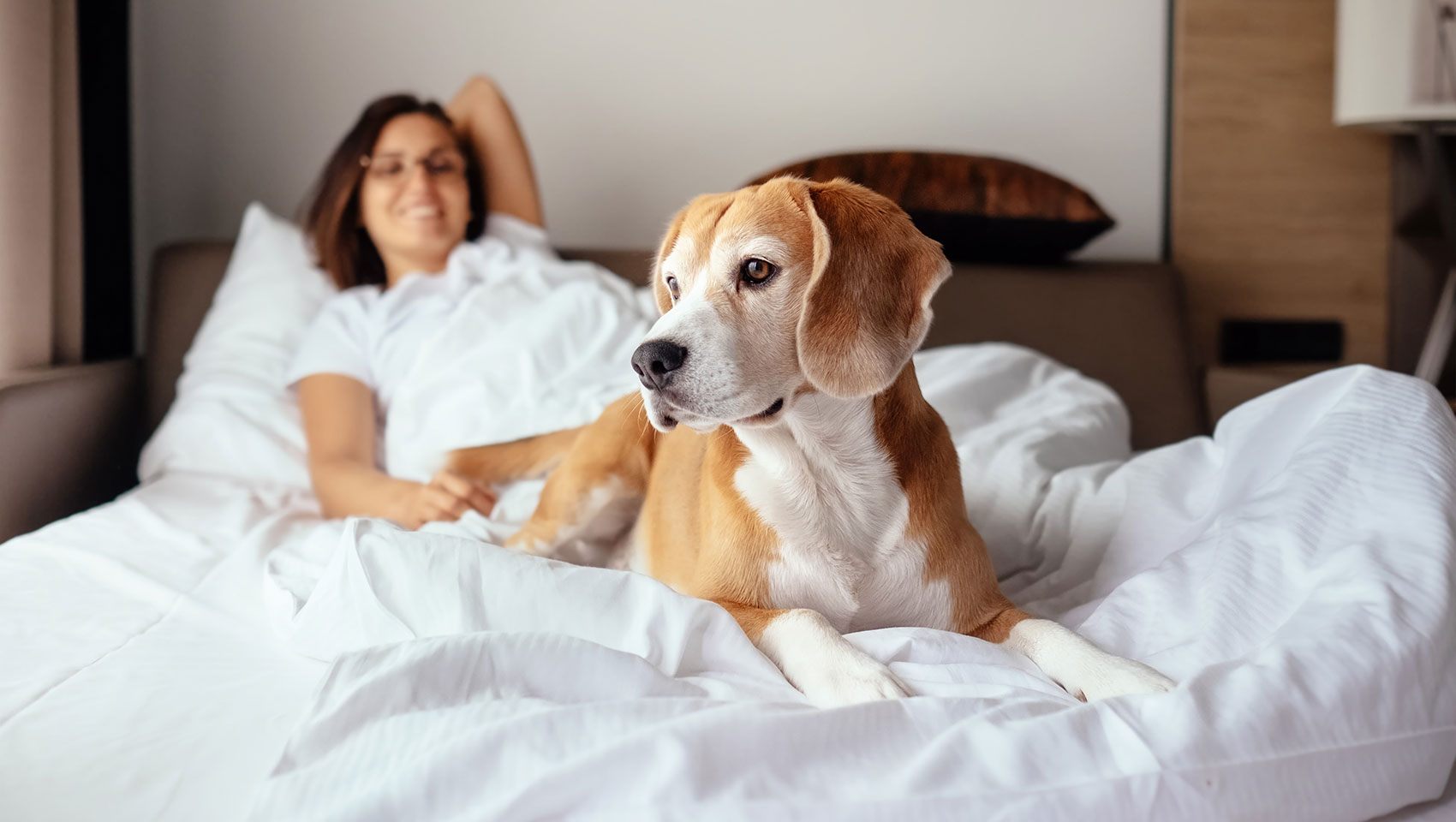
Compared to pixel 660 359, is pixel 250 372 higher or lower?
lower

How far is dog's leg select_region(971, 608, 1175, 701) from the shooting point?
2.90 ft

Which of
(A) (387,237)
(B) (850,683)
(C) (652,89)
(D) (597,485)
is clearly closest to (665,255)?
(D) (597,485)

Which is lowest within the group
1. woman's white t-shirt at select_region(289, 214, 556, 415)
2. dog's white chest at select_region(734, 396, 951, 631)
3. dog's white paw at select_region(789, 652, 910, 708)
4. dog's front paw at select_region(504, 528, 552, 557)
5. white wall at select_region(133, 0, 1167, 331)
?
dog's front paw at select_region(504, 528, 552, 557)

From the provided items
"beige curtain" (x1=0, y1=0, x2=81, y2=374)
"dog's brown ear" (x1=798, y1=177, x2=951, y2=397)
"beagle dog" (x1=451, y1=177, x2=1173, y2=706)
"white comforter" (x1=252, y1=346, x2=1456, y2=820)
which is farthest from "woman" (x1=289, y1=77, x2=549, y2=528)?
"dog's brown ear" (x1=798, y1=177, x2=951, y2=397)

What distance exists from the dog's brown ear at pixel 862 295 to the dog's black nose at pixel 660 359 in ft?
0.40

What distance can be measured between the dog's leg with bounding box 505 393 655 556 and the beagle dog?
0.28 metres

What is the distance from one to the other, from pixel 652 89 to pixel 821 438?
195cm

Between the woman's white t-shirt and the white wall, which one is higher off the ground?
the white wall

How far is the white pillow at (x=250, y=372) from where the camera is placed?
6.40 ft

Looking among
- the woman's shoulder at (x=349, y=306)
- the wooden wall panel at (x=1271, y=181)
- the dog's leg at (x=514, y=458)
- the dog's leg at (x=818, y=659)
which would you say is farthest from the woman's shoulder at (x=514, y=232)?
the wooden wall panel at (x=1271, y=181)

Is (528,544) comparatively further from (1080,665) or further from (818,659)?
(1080,665)

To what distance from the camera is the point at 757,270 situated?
1029 mm

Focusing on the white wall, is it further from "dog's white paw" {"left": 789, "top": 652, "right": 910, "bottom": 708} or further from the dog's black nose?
"dog's white paw" {"left": 789, "top": 652, "right": 910, "bottom": 708}

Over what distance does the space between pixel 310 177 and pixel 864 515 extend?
2.18 metres
